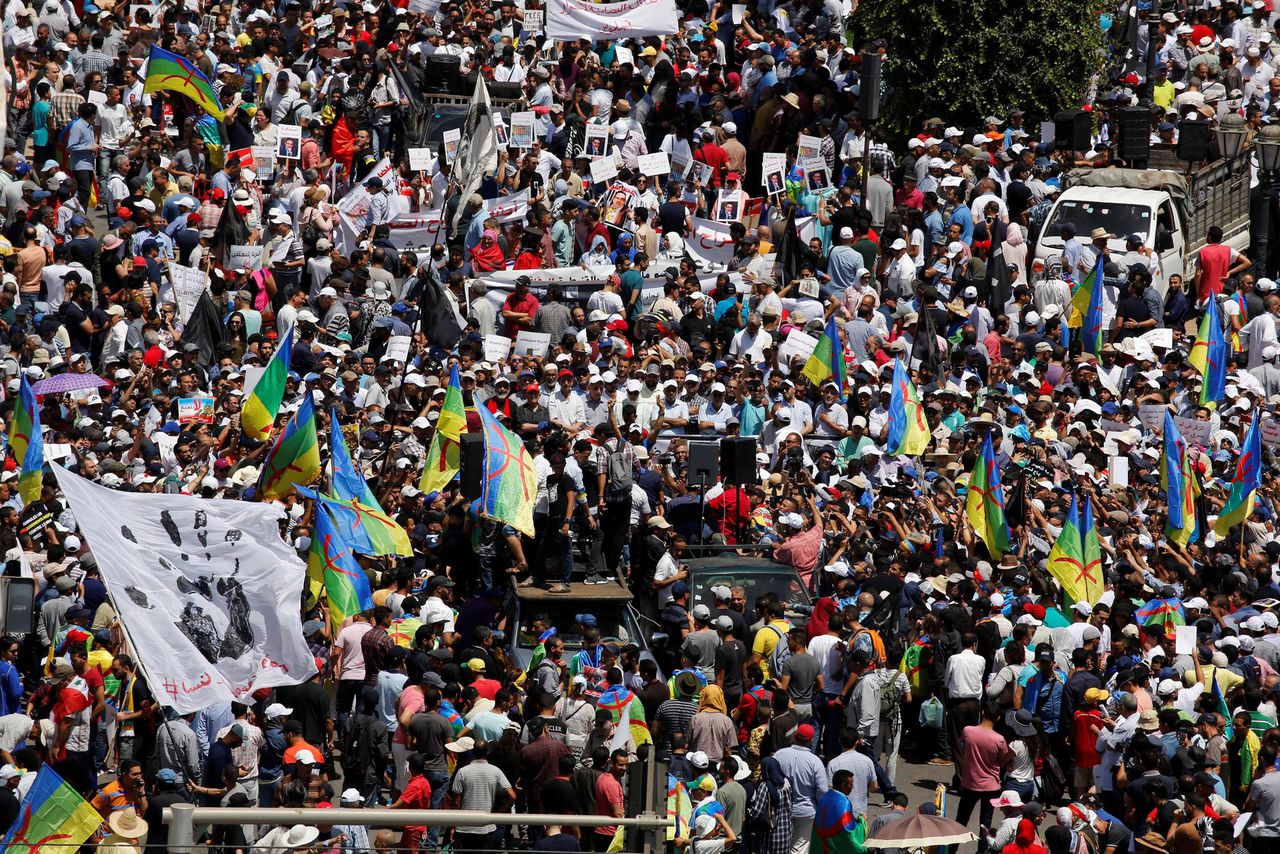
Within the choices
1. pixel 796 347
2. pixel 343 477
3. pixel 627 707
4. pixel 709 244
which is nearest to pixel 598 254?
pixel 709 244

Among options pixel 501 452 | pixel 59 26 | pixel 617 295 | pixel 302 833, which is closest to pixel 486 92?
pixel 617 295

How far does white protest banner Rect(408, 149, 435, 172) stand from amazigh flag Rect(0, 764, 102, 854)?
48.8 ft

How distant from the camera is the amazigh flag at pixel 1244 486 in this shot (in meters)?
22.1

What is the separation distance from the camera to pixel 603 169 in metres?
28.8

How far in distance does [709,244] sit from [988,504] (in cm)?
758

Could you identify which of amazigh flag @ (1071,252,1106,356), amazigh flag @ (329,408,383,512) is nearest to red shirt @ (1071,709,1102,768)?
amazigh flag @ (329,408,383,512)

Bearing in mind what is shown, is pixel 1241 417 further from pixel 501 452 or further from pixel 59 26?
pixel 59 26

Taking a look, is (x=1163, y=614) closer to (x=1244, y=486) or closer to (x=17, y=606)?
(x=1244, y=486)

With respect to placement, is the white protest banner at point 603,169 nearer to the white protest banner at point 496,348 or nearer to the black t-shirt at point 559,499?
the white protest banner at point 496,348

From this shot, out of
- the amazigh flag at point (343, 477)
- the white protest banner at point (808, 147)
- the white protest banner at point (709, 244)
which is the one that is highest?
the white protest banner at point (808, 147)

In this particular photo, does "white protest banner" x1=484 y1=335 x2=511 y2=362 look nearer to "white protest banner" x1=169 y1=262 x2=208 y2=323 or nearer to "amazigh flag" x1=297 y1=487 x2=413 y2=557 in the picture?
"white protest banner" x1=169 y1=262 x2=208 y2=323

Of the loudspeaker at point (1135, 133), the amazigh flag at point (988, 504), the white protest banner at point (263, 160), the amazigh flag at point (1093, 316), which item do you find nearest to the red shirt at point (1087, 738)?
the amazigh flag at point (988, 504)

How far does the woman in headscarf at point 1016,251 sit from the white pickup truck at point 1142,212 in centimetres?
20

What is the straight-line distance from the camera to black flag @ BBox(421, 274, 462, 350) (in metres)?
25.8
